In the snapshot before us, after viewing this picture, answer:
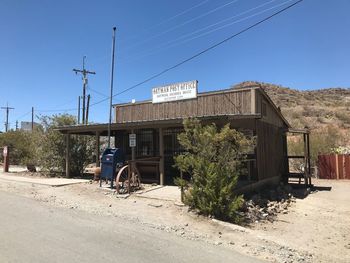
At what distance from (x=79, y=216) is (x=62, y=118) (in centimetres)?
1327

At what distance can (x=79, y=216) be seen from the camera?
1015 centimetres

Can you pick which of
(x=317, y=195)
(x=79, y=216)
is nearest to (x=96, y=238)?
(x=79, y=216)

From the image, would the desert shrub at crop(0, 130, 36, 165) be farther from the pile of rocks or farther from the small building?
the pile of rocks

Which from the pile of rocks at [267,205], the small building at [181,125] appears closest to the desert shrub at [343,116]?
the small building at [181,125]

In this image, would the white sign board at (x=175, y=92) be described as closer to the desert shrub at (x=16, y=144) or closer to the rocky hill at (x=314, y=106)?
the desert shrub at (x=16, y=144)

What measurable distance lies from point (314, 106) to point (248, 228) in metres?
55.7

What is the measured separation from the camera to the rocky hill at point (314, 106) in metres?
52.5

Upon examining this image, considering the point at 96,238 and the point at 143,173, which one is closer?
the point at 96,238

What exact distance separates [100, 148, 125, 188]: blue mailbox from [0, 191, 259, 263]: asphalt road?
4.96 meters

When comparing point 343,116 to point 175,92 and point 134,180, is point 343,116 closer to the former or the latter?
point 175,92

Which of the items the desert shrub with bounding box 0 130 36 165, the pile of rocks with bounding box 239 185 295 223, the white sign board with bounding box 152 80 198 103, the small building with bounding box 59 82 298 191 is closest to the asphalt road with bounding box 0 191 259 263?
the pile of rocks with bounding box 239 185 295 223

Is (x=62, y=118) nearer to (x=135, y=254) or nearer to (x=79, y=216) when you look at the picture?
(x=79, y=216)

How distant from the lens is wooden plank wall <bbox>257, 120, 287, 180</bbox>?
690 inches

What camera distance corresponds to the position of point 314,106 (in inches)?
2430
